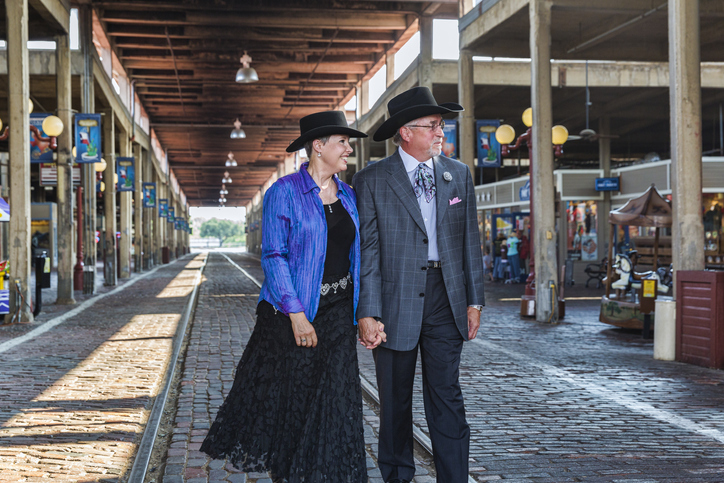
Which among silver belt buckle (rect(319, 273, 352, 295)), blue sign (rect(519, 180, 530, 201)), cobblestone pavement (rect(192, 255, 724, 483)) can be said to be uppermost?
blue sign (rect(519, 180, 530, 201))

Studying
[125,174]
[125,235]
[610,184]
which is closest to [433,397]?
[610,184]

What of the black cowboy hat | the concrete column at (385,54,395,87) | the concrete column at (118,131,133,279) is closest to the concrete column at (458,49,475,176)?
the concrete column at (385,54,395,87)

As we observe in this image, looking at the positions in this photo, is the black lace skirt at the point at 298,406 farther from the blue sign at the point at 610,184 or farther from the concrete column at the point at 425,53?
the blue sign at the point at 610,184

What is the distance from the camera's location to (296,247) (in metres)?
3.51

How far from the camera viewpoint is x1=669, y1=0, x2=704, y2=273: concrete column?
8.90 meters

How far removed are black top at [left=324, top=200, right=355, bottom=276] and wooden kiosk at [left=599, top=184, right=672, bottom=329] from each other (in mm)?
8869

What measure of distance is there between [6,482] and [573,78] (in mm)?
21828

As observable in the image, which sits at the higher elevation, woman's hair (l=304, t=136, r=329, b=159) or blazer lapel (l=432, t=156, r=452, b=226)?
woman's hair (l=304, t=136, r=329, b=159)

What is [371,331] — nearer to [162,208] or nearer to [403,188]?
[403,188]

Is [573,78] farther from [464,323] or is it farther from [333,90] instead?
[464,323]

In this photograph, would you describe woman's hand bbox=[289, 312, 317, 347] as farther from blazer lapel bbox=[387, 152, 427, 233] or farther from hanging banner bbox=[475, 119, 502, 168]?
hanging banner bbox=[475, 119, 502, 168]

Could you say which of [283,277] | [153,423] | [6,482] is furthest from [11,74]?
[283,277]

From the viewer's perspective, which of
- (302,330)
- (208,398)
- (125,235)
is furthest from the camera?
(125,235)

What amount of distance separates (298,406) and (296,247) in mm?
738
